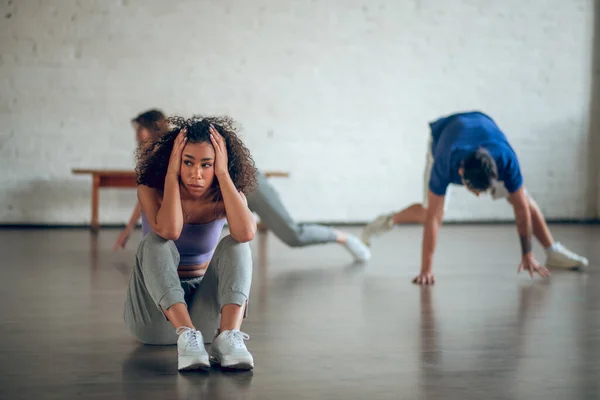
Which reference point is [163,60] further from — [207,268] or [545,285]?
[207,268]

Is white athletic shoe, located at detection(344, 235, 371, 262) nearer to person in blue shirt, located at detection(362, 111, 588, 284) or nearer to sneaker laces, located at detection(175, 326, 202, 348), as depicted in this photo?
person in blue shirt, located at detection(362, 111, 588, 284)

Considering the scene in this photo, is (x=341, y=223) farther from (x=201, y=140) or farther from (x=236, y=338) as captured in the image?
(x=236, y=338)

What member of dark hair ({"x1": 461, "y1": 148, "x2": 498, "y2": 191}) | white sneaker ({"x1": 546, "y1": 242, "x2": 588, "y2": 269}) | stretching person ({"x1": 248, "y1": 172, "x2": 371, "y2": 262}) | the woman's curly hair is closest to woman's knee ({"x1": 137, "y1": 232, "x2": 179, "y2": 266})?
the woman's curly hair

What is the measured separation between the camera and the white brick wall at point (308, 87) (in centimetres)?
757

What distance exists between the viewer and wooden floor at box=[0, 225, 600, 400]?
88.3 inches

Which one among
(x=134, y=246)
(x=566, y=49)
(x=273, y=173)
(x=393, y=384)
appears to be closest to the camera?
(x=393, y=384)

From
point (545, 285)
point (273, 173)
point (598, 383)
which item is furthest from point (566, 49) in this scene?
point (598, 383)

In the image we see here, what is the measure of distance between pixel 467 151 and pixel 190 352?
211 centimetres

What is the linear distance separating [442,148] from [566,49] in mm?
4967

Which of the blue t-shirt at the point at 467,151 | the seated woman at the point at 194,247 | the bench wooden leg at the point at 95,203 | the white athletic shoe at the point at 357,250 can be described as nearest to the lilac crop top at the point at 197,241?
the seated woman at the point at 194,247

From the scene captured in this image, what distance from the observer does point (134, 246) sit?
6.15 metres

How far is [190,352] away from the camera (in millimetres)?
2348

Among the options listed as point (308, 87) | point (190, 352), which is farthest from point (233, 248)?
point (308, 87)

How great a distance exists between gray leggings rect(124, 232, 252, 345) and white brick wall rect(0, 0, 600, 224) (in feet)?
17.0
